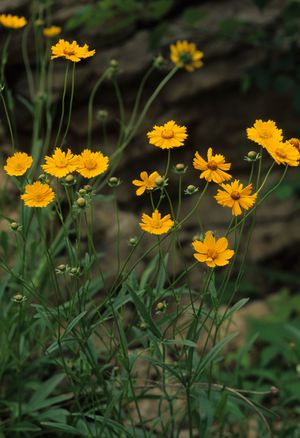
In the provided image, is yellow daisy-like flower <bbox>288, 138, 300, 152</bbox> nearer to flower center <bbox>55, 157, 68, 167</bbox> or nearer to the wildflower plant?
the wildflower plant

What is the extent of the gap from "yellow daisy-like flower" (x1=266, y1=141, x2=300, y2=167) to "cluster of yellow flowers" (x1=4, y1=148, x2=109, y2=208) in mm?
272

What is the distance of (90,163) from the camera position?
1270 millimetres

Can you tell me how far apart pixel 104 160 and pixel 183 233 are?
2.08m

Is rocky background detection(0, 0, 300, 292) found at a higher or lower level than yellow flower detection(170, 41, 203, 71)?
lower

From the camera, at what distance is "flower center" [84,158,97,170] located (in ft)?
4.16

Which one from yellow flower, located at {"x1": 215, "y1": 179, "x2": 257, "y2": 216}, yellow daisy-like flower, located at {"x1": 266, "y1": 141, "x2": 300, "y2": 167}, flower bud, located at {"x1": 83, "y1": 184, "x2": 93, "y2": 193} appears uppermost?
yellow daisy-like flower, located at {"x1": 266, "y1": 141, "x2": 300, "y2": 167}

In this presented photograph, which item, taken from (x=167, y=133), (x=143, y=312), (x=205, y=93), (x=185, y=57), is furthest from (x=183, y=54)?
Result: (x=205, y=93)

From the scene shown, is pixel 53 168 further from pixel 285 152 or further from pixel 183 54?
pixel 183 54

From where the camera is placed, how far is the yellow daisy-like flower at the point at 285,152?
1239 mm

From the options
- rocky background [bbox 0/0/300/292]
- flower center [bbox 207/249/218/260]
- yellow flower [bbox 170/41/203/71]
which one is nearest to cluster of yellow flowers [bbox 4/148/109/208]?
flower center [bbox 207/249/218/260]

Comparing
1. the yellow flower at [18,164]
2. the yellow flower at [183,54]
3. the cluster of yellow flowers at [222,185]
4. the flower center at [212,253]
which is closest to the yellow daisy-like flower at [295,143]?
the cluster of yellow flowers at [222,185]

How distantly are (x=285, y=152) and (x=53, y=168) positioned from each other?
14.8 inches

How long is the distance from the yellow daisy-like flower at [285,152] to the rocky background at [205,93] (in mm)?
1833

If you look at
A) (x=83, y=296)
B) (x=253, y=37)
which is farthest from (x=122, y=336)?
(x=253, y=37)
